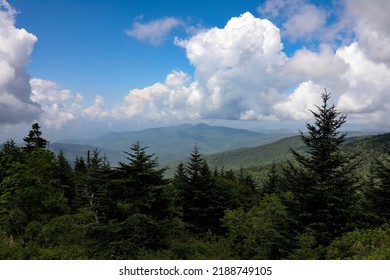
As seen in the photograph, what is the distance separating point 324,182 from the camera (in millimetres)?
14930

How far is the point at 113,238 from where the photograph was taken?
17.4m

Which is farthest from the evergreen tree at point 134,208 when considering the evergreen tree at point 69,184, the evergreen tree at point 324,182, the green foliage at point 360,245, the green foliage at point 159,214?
the evergreen tree at point 69,184

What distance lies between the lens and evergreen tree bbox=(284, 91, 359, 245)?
1467 cm

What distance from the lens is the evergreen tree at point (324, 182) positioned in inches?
578

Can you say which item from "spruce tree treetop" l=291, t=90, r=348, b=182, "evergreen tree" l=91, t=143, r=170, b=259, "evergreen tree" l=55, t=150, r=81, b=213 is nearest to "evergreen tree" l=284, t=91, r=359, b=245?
"spruce tree treetop" l=291, t=90, r=348, b=182

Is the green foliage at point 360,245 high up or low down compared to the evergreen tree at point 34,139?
down

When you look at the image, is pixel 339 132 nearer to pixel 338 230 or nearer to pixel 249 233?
pixel 338 230

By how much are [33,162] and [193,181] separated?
18.9 m

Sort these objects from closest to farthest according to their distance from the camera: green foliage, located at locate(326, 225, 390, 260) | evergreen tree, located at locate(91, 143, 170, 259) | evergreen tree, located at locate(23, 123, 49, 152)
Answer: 1. green foliage, located at locate(326, 225, 390, 260)
2. evergreen tree, located at locate(91, 143, 170, 259)
3. evergreen tree, located at locate(23, 123, 49, 152)

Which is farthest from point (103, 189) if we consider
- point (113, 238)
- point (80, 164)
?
point (80, 164)

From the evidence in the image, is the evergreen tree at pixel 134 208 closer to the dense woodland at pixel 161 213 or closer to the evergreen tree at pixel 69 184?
the dense woodland at pixel 161 213

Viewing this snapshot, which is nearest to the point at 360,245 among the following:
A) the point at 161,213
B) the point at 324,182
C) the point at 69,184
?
the point at 324,182

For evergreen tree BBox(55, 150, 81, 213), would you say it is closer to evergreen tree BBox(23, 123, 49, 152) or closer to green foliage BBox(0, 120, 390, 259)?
evergreen tree BBox(23, 123, 49, 152)

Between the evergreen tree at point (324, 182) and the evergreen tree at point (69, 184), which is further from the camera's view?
the evergreen tree at point (69, 184)
